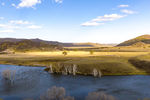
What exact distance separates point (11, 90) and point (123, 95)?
43041 millimetres

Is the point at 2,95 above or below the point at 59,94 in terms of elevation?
below

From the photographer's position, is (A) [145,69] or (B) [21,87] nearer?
(B) [21,87]

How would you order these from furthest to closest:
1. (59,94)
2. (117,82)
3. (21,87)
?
1. (117,82)
2. (21,87)
3. (59,94)

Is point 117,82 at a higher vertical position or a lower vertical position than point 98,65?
lower

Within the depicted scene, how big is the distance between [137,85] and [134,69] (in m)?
26.2

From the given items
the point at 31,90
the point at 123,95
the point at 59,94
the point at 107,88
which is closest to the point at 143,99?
the point at 123,95

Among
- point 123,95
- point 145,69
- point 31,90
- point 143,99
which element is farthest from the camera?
point 145,69

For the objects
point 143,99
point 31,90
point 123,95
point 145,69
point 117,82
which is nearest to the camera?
point 143,99

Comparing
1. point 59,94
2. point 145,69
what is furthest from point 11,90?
point 145,69

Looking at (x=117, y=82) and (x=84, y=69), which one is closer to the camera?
(x=117, y=82)

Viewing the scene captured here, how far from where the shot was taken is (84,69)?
275 feet

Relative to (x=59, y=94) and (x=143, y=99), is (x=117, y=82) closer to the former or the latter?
(x=143, y=99)

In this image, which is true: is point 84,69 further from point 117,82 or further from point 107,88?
point 107,88

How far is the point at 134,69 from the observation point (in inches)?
3292
